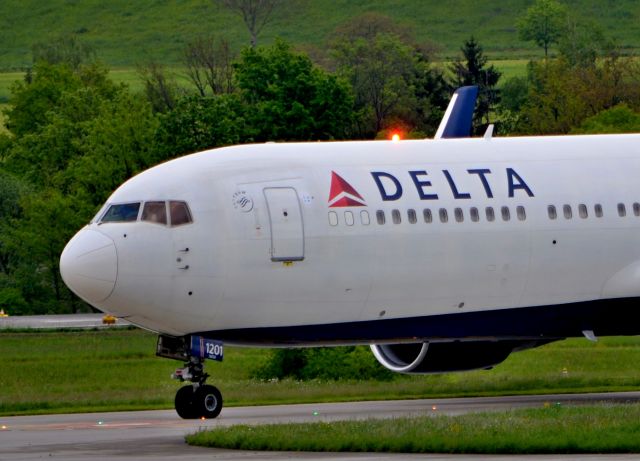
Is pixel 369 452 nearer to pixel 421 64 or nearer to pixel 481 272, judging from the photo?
pixel 481 272

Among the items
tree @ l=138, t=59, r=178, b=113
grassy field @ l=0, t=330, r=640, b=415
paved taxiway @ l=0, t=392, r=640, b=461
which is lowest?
grassy field @ l=0, t=330, r=640, b=415

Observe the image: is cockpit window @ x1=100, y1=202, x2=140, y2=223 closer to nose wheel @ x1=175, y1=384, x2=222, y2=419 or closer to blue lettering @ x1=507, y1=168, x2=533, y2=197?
nose wheel @ x1=175, y1=384, x2=222, y2=419

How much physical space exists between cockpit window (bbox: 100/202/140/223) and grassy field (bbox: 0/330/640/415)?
6109 mm

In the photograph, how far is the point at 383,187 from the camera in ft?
106

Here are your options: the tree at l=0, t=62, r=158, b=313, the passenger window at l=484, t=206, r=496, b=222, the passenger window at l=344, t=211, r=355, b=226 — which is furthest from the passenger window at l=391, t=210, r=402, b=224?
the tree at l=0, t=62, r=158, b=313

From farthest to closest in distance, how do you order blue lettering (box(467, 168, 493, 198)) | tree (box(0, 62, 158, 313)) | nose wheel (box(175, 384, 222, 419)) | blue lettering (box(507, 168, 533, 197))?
tree (box(0, 62, 158, 313)), blue lettering (box(507, 168, 533, 197)), blue lettering (box(467, 168, 493, 198)), nose wheel (box(175, 384, 222, 419))

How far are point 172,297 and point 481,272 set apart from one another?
592cm

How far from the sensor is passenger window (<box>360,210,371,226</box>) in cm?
3186

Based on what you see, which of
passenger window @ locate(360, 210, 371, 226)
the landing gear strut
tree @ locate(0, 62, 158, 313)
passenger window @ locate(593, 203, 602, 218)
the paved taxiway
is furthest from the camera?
tree @ locate(0, 62, 158, 313)

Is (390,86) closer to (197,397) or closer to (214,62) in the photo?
(214,62)

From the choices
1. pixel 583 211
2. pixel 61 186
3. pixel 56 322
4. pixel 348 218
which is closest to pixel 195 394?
pixel 348 218

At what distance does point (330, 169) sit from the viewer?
1262 inches

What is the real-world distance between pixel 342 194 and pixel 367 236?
851 millimetres

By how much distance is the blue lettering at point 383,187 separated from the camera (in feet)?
106
